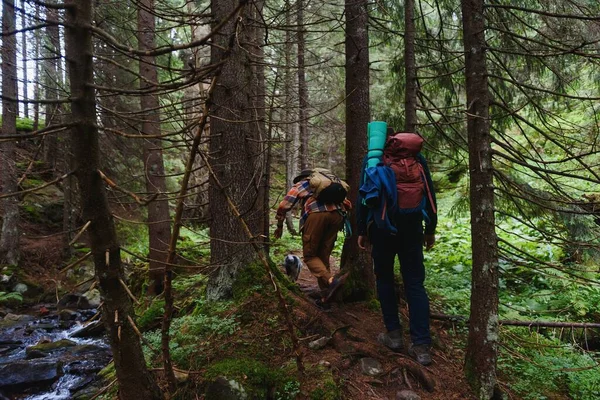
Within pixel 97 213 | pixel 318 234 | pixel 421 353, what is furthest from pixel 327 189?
pixel 97 213

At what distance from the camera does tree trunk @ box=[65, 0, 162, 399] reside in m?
2.58

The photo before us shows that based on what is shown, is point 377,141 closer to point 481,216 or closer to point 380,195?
point 380,195

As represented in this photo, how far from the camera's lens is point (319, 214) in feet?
17.5

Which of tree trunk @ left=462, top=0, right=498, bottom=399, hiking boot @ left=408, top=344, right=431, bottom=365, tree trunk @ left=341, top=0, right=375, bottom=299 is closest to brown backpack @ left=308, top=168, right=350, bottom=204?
tree trunk @ left=341, top=0, right=375, bottom=299

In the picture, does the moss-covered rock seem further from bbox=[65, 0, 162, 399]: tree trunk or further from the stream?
bbox=[65, 0, 162, 399]: tree trunk

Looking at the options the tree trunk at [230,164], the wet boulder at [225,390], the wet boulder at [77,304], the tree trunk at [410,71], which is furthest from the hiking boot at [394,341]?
the wet boulder at [77,304]

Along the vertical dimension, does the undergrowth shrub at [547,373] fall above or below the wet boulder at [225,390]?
below

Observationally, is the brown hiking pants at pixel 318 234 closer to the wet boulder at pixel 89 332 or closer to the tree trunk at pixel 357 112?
the tree trunk at pixel 357 112

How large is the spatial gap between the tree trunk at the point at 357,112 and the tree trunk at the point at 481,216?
199 cm

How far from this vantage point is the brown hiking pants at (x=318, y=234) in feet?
17.5

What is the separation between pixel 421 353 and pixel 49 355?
720 cm

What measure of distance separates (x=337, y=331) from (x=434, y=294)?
2.82 m

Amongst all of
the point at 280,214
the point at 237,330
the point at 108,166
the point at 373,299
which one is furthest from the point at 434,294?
the point at 108,166

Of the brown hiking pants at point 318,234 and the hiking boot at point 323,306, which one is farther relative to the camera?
the brown hiking pants at point 318,234
